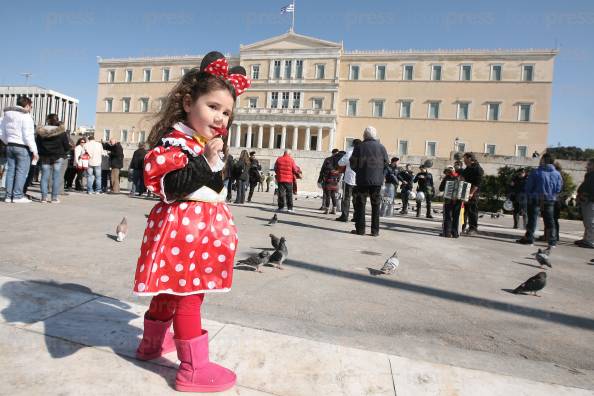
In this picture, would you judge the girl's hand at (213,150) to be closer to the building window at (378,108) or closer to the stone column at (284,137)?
the stone column at (284,137)

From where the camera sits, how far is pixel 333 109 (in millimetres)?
45406

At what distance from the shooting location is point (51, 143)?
7.44 m

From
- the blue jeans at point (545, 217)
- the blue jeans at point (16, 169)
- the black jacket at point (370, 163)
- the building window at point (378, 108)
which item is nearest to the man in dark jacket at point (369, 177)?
the black jacket at point (370, 163)

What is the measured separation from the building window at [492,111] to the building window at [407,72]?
28.5ft

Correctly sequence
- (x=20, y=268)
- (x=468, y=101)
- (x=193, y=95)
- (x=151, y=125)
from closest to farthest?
(x=193, y=95), (x=151, y=125), (x=20, y=268), (x=468, y=101)

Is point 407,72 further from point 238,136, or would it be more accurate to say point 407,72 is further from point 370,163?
point 370,163

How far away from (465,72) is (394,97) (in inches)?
299

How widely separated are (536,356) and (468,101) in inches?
1770

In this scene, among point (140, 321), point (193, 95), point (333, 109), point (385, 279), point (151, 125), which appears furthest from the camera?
point (333, 109)

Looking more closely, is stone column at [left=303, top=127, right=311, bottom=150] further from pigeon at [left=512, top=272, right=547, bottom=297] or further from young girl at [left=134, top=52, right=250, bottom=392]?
young girl at [left=134, top=52, right=250, bottom=392]

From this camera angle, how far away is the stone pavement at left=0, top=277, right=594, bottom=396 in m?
1.52

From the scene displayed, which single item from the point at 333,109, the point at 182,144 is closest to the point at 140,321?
the point at 182,144

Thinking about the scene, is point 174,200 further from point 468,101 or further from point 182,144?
point 468,101

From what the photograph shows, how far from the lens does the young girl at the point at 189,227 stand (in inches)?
58.9
